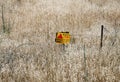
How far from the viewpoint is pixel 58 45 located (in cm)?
545

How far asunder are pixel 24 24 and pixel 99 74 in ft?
12.4

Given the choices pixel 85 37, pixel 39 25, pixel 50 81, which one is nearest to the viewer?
pixel 50 81

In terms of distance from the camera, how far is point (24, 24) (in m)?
7.45

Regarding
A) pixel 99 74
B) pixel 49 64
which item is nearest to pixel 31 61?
pixel 49 64

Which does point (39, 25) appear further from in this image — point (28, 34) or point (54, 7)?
point (54, 7)

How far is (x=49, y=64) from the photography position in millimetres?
4391

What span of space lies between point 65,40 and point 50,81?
2.73 ft

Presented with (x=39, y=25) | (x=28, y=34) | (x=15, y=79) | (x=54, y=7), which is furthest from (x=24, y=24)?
(x=15, y=79)

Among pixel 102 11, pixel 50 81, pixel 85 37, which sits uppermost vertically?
pixel 102 11

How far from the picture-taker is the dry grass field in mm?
4137

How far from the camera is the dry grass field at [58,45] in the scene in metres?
4.14

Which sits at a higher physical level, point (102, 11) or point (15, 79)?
point (102, 11)

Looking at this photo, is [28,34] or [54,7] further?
[54,7]

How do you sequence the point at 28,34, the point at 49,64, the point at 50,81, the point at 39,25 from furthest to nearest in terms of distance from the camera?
the point at 39,25 < the point at 28,34 < the point at 49,64 < the point at 50,81
